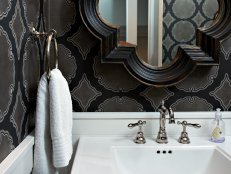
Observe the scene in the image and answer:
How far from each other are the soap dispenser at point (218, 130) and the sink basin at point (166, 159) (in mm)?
68

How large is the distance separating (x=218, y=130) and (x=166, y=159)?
10.4 inches

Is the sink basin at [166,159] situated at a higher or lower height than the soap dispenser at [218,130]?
lower

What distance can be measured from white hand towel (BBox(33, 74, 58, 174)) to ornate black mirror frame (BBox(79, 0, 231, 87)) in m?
0.32

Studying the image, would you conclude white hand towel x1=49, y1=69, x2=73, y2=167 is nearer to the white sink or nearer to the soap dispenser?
the white sink

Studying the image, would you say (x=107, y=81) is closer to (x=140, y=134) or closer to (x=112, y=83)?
(x=112, y=83)

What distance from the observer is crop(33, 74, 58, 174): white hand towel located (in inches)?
38.6

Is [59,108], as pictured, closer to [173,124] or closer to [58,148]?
[58,148]

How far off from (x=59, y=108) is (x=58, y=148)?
138 millimetres

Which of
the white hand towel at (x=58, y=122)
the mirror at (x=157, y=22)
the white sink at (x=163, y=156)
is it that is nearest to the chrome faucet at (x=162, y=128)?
the white sink at (x=163, y=156)

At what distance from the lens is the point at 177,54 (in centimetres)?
124

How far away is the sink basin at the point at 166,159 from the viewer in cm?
113

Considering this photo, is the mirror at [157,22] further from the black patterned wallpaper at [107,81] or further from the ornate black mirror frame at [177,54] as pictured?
the black patterned wallpaper at [107,81]

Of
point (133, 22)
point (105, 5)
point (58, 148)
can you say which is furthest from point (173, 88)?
point (58, 148)

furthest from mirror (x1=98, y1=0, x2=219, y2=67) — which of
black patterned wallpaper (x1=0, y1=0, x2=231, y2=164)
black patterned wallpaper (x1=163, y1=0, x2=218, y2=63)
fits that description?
black patterned wallpaper (x1=0, y1=0, x2=231, y2=164)
